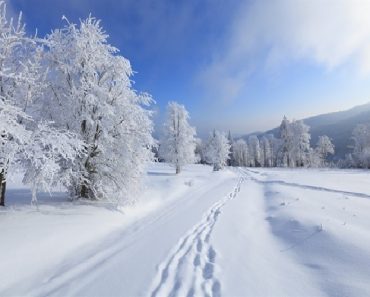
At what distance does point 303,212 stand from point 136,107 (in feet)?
30.5

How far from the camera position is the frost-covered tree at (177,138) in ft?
155

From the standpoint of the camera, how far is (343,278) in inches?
237

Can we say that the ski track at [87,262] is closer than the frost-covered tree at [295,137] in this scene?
Yes

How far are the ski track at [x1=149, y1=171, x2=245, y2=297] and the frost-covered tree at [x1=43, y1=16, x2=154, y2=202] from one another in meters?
6.31

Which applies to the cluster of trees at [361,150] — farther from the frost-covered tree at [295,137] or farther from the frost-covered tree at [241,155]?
the frost-covered tree at [241,155]

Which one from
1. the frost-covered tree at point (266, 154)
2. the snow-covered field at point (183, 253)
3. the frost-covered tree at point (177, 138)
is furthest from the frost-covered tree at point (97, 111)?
the frost-covered tree at point (266, 154)

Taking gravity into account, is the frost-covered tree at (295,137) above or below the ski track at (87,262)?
above

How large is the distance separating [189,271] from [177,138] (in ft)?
134

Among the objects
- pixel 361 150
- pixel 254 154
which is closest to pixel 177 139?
pixel 361 150

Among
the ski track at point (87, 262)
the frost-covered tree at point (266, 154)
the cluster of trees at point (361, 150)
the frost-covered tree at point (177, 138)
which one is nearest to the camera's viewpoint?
the ski track at point (87, 262)

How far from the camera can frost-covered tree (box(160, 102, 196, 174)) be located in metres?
47.3

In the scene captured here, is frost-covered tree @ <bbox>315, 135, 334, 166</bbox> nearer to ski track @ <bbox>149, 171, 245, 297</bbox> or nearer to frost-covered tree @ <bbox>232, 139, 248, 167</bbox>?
frost-covered tree @ <bbox>232, 139, 248, 167</bbox>

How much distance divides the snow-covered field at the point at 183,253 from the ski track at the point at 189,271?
0.02m

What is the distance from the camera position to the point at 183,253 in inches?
322
